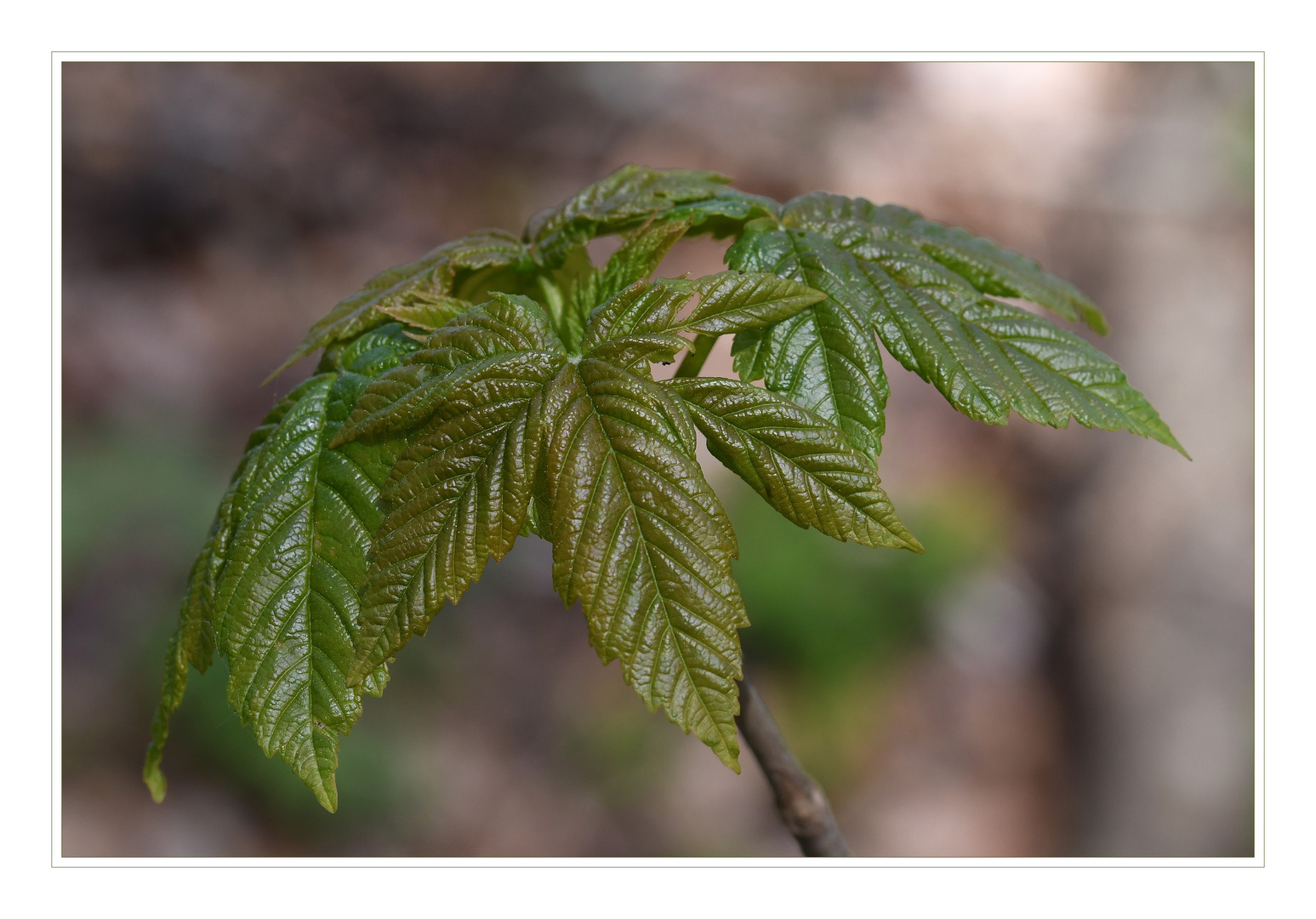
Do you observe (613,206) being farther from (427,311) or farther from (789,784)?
(789,784)

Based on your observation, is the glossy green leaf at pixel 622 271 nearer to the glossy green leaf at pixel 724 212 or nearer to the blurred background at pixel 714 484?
the glossy green leaf at pixel 724 212

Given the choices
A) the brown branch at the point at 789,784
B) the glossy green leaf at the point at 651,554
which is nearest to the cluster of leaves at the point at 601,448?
the glossy green leaf at the point at 651,554

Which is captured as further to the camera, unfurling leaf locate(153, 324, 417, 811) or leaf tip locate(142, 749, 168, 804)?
leaf tip locate(142, 749, 168, 804)

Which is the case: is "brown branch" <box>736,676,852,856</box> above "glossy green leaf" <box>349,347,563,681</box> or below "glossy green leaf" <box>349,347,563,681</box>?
below

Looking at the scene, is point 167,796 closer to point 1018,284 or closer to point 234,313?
point 234,313

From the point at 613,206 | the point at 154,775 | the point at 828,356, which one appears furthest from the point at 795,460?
the point at 154,775

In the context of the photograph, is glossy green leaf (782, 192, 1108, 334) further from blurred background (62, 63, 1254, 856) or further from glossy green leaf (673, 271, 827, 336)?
blurred background (62, 63, 1254, 856)

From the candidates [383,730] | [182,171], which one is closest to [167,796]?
[383,730]

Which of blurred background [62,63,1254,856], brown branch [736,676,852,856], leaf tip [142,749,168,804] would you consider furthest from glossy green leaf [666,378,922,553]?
blurred background [62,63,1254,856]
